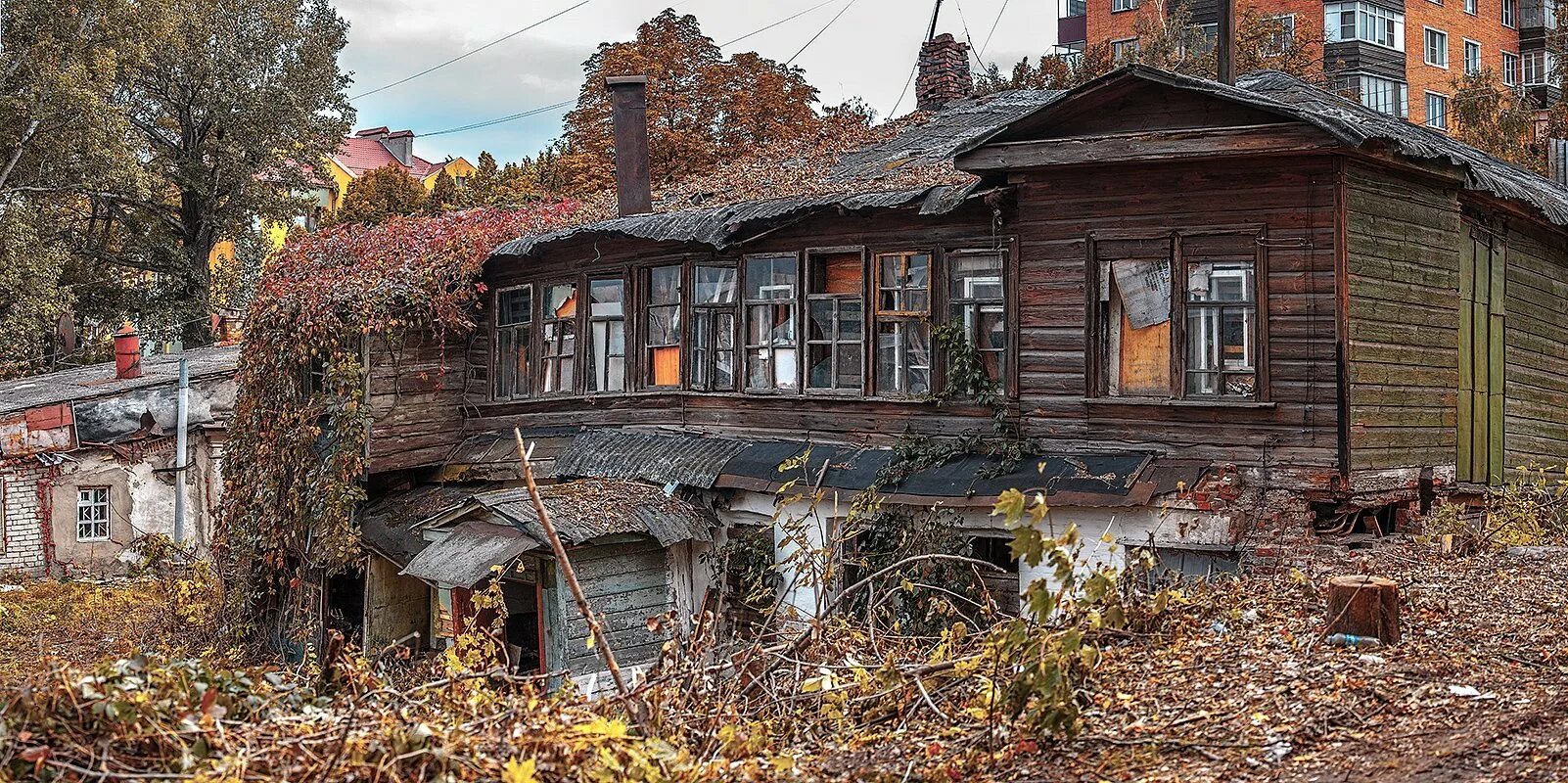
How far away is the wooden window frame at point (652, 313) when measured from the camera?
16.4 m

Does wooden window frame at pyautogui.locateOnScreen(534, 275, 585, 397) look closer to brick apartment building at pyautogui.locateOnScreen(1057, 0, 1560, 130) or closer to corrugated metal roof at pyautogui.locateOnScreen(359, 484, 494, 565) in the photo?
corrugated metal roof at pyautogui.locateOnScreen(359, 484, 494, 565)

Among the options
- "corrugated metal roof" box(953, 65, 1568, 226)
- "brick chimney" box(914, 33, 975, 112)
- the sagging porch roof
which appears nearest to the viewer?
"corrugated metal roof" box(953, 65, 1568, 226)

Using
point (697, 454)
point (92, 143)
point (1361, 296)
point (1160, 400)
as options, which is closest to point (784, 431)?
point (697, 454)

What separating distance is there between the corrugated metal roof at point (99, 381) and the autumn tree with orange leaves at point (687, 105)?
9.06 m

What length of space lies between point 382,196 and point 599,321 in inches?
1168

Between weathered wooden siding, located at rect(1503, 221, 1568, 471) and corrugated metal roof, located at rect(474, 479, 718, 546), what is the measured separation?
29.1ft

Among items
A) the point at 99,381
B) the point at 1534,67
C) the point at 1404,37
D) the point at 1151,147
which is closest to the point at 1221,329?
the point at 1151,147

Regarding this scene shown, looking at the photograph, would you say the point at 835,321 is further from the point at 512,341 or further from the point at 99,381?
the point at 99,381

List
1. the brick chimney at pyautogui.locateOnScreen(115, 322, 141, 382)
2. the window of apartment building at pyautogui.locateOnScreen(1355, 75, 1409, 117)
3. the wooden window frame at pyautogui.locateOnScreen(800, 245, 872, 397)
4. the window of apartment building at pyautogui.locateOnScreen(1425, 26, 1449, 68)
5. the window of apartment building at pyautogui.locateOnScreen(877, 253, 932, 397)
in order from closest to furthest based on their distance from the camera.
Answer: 1. the window of apartment building at pyautogui.locateOnScreen(877, 253, 932, 397)
2. the wooden window frame at pyautogui.locateOnScreen(800, 245, 872, 397)
3. the brick chimney at pyautogui.locateOnScreen(115, 322, 141, 382)
4. the window of apartment building at pyautogui.locateOnScreen(1355, 75, 1409, 117)
5. the window of apartment building at pyautogui.locateOnScreen(1425, 26, 1449, 68)

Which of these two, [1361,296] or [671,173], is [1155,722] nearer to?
[1361,296]

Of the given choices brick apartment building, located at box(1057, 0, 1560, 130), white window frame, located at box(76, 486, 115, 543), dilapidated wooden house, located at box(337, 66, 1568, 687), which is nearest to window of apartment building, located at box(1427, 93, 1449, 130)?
brick apartment building, located at box(1057, 0, 1560, 130)

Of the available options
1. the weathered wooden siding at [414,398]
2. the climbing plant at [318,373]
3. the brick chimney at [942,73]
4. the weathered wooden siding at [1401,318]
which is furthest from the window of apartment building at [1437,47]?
the weathered wooden siding at [414,398]

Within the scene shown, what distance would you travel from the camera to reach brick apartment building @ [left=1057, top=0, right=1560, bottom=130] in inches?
1583

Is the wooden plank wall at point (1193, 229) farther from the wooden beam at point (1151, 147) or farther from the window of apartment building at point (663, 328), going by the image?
the window of apartment building at point (663, 328)
